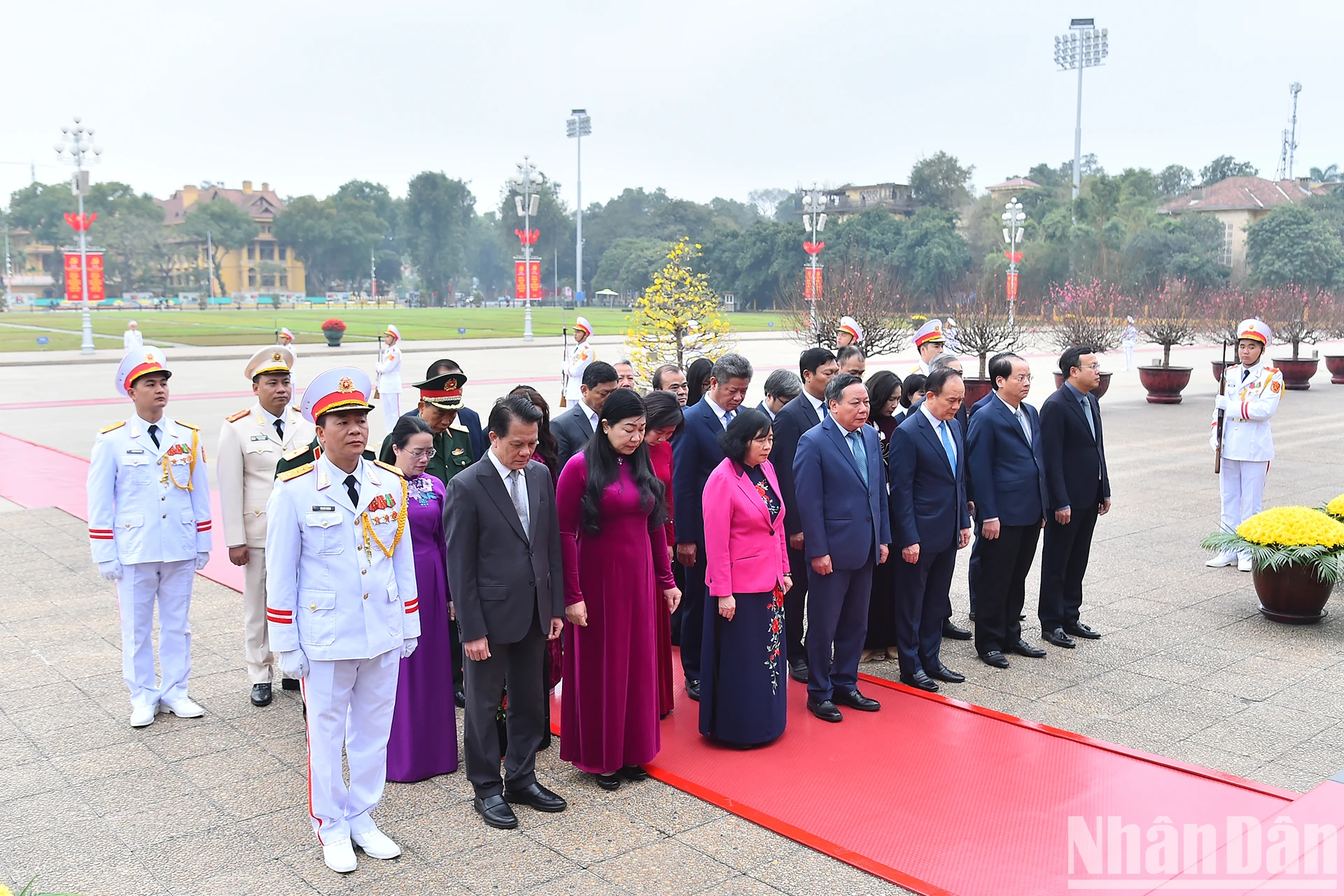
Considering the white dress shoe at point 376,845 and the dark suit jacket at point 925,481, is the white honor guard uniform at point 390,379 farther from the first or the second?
the white dress shoe at point 376,845

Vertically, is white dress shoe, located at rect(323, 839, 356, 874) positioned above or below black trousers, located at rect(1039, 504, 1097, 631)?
below

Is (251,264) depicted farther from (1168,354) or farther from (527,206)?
(1168,354)

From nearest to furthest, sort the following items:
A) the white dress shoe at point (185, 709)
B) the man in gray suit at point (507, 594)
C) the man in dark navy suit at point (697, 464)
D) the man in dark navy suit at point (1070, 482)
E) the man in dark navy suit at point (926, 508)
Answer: the man in gray suit at point (507, 594) → the white dress shoe at point (185, 709) → the man in dark navy suit at point (697, 464) → the man in dark navy suit at point (926, 508) → the man in dark navy suit at point (1070, 482)

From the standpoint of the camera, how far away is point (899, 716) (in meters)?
5.39

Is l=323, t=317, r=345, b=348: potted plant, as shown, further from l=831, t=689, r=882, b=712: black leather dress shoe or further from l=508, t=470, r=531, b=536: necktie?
l=508, t=470, r=531, b=536: necktie

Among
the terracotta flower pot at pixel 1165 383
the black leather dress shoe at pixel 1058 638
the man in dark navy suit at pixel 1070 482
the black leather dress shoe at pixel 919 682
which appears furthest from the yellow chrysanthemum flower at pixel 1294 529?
the terracotta flower pot at pixel 1165 383

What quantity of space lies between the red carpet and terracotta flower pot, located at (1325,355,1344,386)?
2510cm

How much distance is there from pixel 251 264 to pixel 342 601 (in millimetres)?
103846

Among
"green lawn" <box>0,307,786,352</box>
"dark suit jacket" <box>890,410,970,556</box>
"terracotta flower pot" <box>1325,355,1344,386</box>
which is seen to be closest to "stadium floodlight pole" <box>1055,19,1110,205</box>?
"green lawn" <box>0,307,786,352</box>

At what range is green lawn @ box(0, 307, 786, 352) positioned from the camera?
4391 cm

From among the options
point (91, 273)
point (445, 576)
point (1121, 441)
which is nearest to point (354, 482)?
point (445, 576)

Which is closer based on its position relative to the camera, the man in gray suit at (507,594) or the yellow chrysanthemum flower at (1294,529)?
the man in gray suit at (507,594)

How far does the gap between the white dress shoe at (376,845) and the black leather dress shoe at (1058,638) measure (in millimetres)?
4258

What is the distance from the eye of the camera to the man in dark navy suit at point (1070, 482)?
6.50 metres
